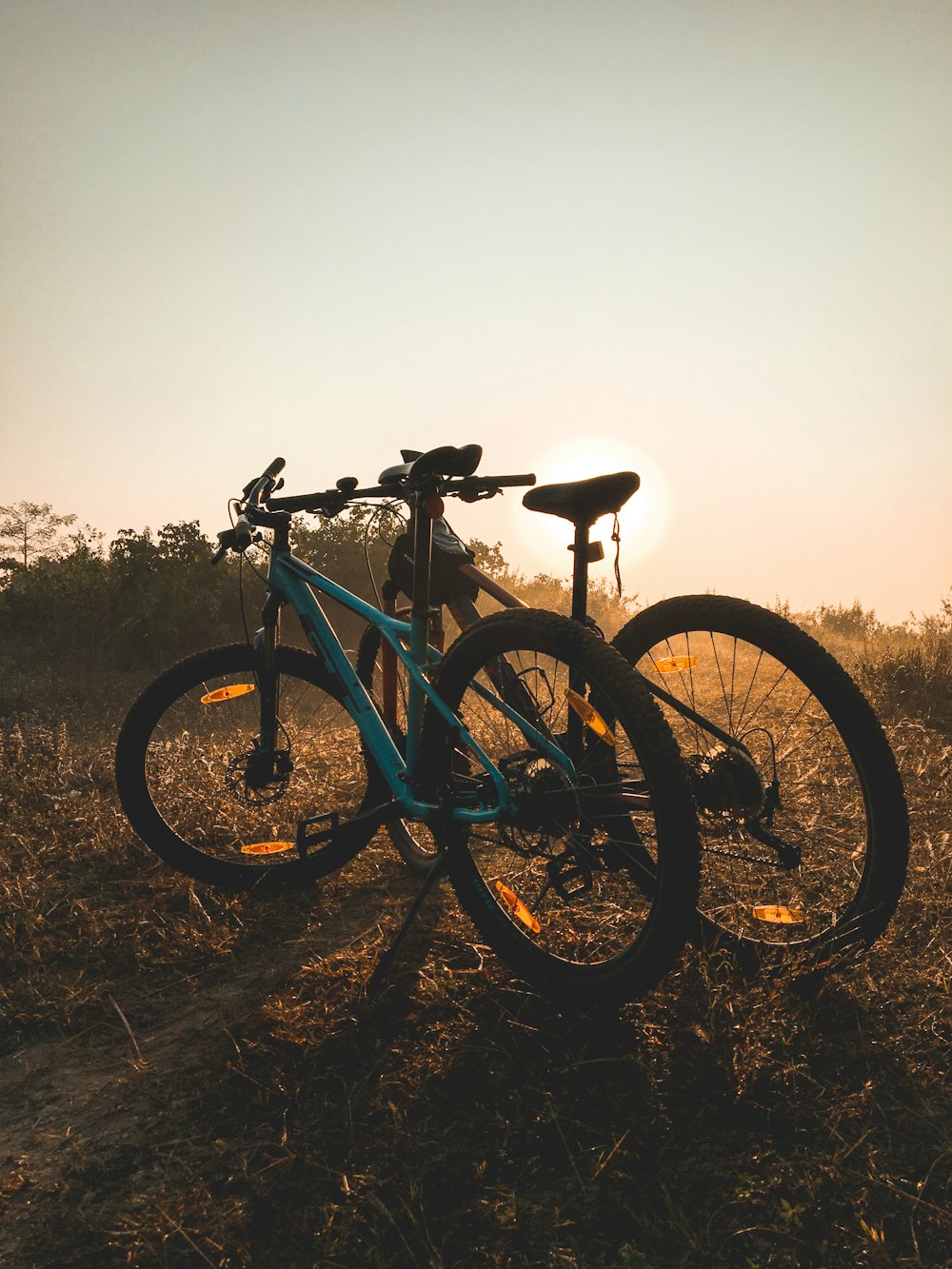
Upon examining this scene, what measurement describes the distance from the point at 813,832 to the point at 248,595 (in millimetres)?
7081

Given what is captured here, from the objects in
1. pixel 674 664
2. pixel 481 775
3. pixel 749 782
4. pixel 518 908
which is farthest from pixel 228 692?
pixel 749 782

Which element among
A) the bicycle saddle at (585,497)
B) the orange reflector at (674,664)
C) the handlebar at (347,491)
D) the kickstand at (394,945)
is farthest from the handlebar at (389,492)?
the kickstand at (394,945)

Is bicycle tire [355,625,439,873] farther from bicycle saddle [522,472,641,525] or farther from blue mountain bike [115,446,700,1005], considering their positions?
bicycle saddle [522,472,641,525]

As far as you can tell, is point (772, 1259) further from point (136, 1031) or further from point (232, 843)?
point (232, 843)

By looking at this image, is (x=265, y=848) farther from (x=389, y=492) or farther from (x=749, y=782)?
(x=749, y=782)

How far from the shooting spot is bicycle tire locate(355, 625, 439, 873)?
3.23m

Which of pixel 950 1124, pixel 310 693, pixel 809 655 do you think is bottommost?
pixel 950 1124

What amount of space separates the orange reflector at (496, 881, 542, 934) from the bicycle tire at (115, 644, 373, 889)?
26.4 inches

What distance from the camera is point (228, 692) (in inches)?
129

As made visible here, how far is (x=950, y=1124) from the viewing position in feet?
5.64

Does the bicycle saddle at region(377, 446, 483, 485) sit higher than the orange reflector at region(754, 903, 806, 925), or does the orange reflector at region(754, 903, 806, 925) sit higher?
the bicycle saddle at region(377, 446, 483, 485)

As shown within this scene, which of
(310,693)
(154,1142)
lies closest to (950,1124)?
(154,1142)

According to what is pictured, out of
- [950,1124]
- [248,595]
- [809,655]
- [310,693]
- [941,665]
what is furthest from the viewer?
[248,595]

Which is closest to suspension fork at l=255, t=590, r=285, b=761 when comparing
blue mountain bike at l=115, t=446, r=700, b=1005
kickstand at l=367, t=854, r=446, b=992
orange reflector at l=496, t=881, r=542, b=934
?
blue mountain bike at l=115, t=446, r=700, b=1005
